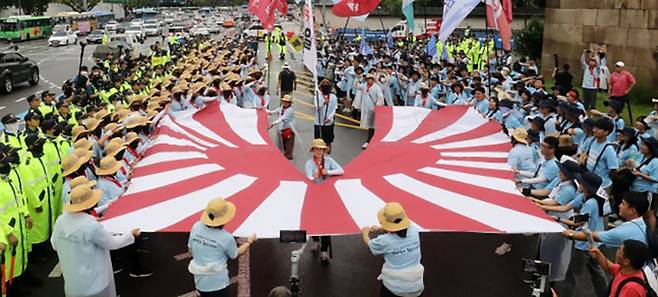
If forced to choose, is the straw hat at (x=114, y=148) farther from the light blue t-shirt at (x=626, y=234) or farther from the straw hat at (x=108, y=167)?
the light blue t-shirt at (x=626, y=234)

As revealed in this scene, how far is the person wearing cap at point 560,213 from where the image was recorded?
591 cm

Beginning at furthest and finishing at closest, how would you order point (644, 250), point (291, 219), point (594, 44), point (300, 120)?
point (594, 44)
point (300, 120)
point (291, 219)
point (644, 250)

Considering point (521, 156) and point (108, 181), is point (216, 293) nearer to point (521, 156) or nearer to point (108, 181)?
point (108, 181)

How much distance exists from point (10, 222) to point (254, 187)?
7.96 ft

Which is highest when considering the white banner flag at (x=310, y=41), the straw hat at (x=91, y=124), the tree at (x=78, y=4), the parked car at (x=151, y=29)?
the tree at (x=78, y=4)

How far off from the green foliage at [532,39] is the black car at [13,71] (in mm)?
19854

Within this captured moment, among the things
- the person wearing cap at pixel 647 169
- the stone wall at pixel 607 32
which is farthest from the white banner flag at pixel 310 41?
the stone wall at pixel 607 32

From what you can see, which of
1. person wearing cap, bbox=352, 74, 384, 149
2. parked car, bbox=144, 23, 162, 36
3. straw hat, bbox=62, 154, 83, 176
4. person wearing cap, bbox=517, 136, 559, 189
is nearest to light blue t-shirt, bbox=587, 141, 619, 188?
person wearing cap, bbox=517, 136, 559, 189

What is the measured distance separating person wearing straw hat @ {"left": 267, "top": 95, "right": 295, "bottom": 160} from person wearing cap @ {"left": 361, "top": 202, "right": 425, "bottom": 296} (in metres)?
6.01

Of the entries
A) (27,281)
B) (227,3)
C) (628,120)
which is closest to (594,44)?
(628,120)

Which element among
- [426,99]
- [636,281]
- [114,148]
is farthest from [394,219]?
[426,99]

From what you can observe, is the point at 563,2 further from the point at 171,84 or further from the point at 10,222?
the point at 10,222

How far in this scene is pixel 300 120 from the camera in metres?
16.5

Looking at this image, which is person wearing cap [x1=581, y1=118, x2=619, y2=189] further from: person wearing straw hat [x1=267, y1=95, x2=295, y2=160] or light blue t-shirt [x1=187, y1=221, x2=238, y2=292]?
person wearing straw hat [x1=267, y1=95, x2=295, y2=160]
